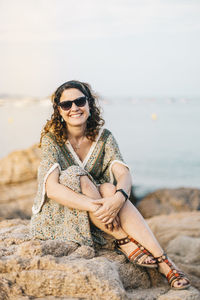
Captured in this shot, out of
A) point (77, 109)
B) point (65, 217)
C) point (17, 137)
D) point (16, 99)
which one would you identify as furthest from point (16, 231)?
point (16, 99)

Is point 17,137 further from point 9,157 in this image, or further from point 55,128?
point 55,128

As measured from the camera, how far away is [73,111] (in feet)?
11.7

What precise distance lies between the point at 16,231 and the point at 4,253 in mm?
887

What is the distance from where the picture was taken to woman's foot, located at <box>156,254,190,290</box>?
296 centimetres

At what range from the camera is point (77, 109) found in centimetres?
356

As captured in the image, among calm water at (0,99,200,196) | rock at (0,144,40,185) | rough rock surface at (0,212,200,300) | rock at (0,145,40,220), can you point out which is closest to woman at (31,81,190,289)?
rough rock surface at (0,212,200,300)

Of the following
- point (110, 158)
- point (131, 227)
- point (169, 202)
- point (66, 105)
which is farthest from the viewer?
point (169, 202)

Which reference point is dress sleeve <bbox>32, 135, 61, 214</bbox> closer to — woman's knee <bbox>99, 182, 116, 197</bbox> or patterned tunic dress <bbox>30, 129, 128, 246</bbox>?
patterned tunic dress <bbox>30, 129, 128, 246</bbox>

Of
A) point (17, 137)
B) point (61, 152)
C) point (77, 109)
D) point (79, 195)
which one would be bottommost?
point (17, 137)

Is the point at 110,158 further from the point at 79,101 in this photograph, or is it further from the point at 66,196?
the point at 66,196

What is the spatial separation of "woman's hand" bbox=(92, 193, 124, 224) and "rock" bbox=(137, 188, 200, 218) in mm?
A: 5344

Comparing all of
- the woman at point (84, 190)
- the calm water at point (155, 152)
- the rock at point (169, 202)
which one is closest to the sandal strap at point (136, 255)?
the woman at point (84, 190)

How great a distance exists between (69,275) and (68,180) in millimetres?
882

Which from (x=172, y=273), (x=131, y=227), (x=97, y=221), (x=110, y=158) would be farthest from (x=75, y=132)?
(x=172, y=273)
